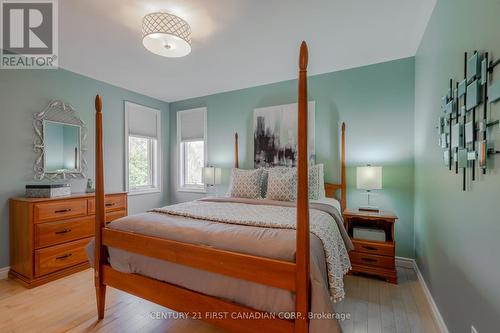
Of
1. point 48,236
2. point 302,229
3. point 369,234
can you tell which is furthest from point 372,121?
point 48,236

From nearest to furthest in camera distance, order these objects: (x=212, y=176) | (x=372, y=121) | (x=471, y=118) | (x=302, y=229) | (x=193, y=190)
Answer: (x=302, y=229) < (x=471, y=118) < (x=372, y=121) < (x=212, y=176) < (x=193, y=190)

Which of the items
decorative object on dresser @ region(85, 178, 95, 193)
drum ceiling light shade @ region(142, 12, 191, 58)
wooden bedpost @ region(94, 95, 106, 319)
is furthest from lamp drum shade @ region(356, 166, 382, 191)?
decorative object on dresser @ region(85, 178, 95, 193)

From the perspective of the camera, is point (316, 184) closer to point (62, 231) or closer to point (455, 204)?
point (455, 204)

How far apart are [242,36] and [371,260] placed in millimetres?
2686

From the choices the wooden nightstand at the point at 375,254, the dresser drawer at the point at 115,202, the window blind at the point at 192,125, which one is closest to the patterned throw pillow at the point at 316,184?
the wooden nightstand at the point at 375,254

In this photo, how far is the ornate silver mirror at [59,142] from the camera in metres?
2.71

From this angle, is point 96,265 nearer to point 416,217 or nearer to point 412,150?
point 416,217

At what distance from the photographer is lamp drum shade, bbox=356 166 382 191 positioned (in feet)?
8.27

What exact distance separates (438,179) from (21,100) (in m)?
4.26

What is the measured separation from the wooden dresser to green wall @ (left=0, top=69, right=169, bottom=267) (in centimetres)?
23

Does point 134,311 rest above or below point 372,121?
below

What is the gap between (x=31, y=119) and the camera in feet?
8.68

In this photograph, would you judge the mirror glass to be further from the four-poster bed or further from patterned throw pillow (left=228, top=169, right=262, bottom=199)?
patterned throw pillow (left=228, top=169, right=262, bottom=199)

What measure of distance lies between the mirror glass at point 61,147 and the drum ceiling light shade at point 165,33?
1.86 metres
